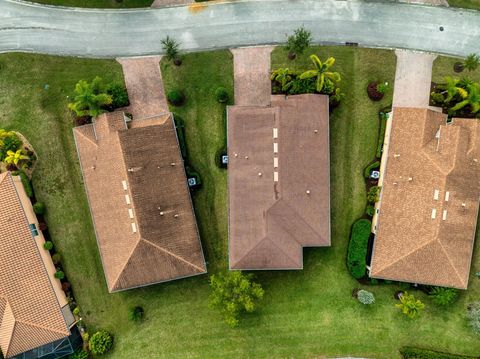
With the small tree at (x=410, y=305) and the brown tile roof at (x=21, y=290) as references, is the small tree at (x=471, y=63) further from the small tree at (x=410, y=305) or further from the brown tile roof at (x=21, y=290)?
the brown tile roof at (x=21, y=290)

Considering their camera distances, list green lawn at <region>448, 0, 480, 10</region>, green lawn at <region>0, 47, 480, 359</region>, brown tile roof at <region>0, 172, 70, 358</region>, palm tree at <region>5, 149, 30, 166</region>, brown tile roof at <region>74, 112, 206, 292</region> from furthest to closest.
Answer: green lawn at <region>448, 0, 480, 10</region>
green lawn at <region>0, 47, 480, 359</region>
palm tree at <region>5, 149, 30, 166</region>
brown tile roof at <region>74, 112, 206, 292</region>
brown tile roof at <region>0, 172, 70, 358</region>

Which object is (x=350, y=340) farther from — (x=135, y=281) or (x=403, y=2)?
(x=403, y=2)

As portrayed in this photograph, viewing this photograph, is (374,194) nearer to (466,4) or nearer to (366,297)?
(366,297)

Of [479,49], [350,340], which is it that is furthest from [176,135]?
[479,49]

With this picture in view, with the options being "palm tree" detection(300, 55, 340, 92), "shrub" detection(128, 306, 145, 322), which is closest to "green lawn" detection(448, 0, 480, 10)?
"palm tree" detection(300, 55, 340, 92)

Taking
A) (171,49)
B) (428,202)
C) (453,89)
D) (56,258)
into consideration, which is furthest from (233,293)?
(453,89)

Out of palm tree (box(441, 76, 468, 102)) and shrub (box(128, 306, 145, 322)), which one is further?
shrub (box(128, 306, 145, 322))

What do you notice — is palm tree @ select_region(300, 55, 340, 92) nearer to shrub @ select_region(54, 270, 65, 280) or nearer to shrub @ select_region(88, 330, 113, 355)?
shrub @ select_region(54, 270, 65, 280)
